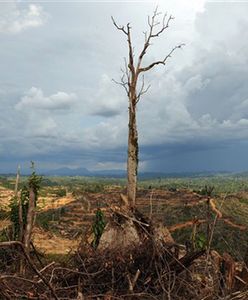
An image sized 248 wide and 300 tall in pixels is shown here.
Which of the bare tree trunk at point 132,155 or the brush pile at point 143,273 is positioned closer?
the brush pile at point 143,273

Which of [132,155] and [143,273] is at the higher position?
[132,155]

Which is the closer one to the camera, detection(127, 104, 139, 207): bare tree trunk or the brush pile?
the brush pile

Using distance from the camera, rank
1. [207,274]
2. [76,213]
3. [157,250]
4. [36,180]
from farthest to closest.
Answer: [76,213] < [36,180] < [157,250] < [207,274]

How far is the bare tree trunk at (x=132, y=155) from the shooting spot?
48.3 ft

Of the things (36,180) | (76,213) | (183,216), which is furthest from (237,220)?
(36,180)

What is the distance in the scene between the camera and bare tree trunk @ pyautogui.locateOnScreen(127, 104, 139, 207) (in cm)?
1473

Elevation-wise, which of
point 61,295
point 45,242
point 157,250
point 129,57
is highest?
point 129,57

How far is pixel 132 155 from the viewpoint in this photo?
1512 cm

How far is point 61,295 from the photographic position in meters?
6.39

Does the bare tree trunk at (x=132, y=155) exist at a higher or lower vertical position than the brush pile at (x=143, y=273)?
higher

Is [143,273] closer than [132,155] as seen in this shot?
Yes

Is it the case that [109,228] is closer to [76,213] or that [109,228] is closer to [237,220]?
[237,220]

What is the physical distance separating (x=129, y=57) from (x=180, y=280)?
9.68 metres

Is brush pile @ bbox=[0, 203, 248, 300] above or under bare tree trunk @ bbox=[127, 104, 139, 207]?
under
